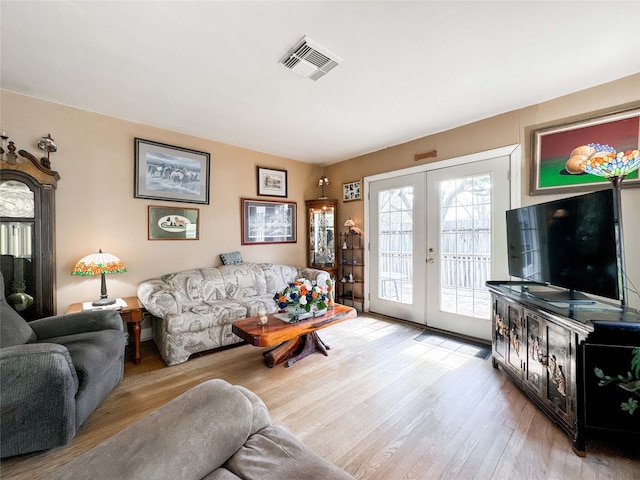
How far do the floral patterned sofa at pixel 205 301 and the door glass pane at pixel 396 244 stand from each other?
3.02 ft

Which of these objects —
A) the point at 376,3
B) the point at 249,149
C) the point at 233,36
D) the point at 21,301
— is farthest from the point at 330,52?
the point at 21,301

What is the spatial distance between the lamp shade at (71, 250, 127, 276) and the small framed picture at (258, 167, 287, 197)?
7.03 feet

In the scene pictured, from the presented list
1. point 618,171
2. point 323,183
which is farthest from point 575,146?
point 323,183

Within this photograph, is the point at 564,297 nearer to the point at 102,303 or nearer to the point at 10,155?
Answer: the point at 102,303

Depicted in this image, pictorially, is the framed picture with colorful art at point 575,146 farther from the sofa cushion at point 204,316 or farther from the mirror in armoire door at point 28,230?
the mirror in armoire door at point 28,230

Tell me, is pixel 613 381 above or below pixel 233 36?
below

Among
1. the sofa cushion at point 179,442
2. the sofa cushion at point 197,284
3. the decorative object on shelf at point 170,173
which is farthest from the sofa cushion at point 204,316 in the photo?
the sofa cushion at point 179,442

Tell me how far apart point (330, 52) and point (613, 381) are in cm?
272

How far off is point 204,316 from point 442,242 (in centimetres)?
291

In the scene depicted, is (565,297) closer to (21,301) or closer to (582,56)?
(582,56)

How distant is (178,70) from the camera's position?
2195mm

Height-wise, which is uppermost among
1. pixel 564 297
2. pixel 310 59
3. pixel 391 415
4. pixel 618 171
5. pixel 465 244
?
pixel 310 59

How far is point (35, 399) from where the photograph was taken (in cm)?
152

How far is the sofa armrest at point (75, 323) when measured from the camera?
2.09 m
